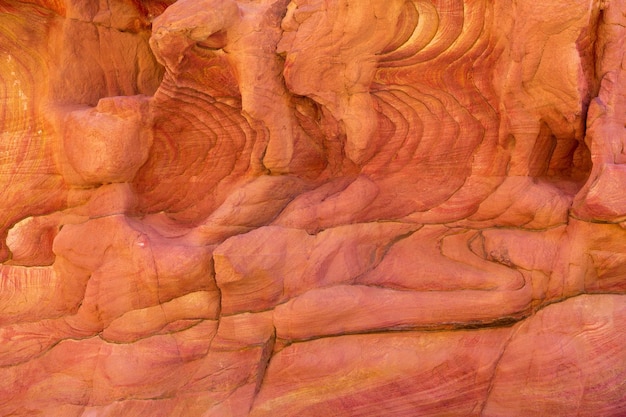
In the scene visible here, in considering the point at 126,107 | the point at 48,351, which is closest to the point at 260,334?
the point at 48,351

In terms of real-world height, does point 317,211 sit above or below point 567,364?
above

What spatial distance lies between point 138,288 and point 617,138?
232 centimetres

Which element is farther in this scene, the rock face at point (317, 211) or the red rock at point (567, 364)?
the rock face at point (317, 211)

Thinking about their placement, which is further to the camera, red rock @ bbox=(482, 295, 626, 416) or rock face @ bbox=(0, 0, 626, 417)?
rock face @ bbox=(0, 0, 626, 417)

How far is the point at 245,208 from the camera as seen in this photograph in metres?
3.18

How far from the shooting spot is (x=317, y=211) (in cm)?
312

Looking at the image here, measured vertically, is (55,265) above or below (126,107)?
below

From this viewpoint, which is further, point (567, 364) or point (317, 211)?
point (317, 211)

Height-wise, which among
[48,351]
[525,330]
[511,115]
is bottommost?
[48,351]

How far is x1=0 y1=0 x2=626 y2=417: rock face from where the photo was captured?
278cm

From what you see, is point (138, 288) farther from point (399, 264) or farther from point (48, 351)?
point (399, 264)

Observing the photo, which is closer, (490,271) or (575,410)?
(575,410)

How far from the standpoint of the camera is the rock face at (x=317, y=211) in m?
2.78

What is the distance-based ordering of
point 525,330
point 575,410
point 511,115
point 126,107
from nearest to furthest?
point 575,410, point 525,330, point 511,115, point 126,107
